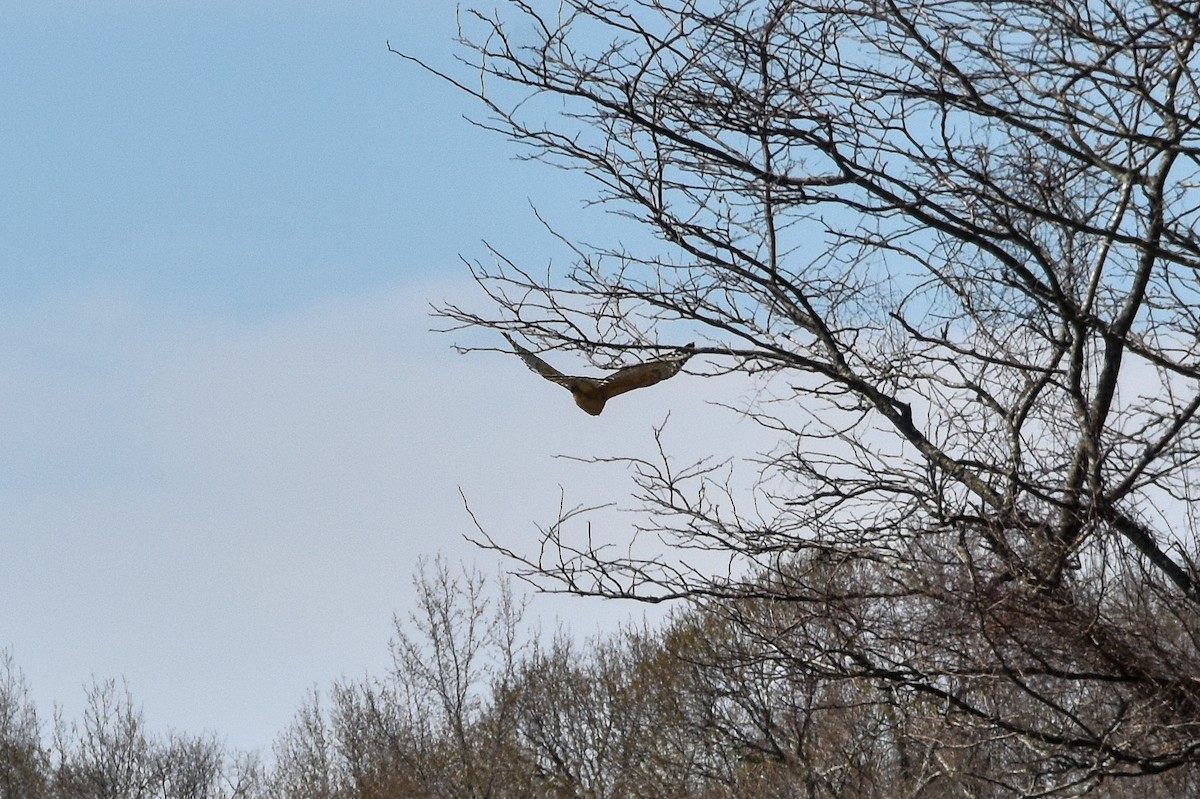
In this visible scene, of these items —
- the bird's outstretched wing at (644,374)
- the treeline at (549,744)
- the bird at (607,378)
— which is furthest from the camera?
the treeline at (549,744)

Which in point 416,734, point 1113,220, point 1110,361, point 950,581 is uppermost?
point 416,734

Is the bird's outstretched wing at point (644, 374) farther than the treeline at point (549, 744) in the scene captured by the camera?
No

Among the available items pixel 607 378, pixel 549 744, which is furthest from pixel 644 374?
pixel 549 744

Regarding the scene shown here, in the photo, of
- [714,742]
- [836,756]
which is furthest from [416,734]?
[836,756]

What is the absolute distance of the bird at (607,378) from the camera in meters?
6.52

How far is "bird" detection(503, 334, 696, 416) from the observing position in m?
6.52

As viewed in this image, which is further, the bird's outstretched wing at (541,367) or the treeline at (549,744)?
the treeline at (549,744)

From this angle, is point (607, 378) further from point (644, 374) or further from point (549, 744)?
point (549, 744)

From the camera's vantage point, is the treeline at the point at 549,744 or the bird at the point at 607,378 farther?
the treeline at the point at 549,744

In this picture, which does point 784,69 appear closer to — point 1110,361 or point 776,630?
point 1110,361

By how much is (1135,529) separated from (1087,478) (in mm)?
292

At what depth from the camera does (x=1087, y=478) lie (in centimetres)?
637

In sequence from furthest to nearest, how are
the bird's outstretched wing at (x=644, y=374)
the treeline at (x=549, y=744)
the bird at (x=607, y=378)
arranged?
1. the treeline at (x=549, y=744)
2. the bird's outstretched wing at (x=644, y=374)
3. the bird at (x=607, y=378)

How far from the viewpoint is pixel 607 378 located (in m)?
6.64
